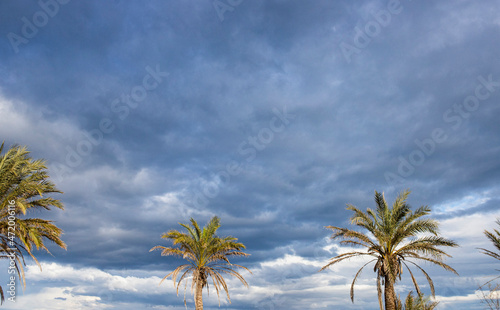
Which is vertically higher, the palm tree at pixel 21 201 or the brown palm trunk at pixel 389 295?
the palm tree at pixel 21 201

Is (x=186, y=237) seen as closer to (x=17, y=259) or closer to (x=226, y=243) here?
(x=226, y=243)

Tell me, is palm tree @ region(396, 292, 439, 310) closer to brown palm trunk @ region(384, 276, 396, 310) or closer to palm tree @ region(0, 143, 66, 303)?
brown palm trunk @ region(384, 276, 396, 310)

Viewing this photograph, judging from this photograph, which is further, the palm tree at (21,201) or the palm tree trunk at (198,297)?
the palm tree trunk at (198,297)

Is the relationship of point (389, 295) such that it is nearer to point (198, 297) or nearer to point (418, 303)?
point (418, 303)

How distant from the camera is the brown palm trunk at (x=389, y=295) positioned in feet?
94.3

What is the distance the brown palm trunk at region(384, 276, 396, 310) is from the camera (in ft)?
94.3

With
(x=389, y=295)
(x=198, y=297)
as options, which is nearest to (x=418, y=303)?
(x=389, y=295)

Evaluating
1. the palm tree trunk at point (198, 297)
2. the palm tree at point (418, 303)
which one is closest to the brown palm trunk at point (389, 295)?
the palm tree at point (418, 303)

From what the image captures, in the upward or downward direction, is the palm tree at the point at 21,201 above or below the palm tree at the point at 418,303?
above

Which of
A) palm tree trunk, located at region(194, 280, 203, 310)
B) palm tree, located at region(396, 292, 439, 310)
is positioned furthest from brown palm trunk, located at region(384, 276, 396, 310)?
palm tree trunk, located at region(194, 280, 203, 310)

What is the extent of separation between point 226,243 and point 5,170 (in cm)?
1873

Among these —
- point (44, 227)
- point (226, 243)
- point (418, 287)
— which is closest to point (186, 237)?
point (226, 243)

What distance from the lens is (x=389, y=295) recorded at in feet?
94.9

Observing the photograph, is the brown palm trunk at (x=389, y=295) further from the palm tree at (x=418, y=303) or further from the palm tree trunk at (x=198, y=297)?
the palm tree trunk at (x=198, y=297)
